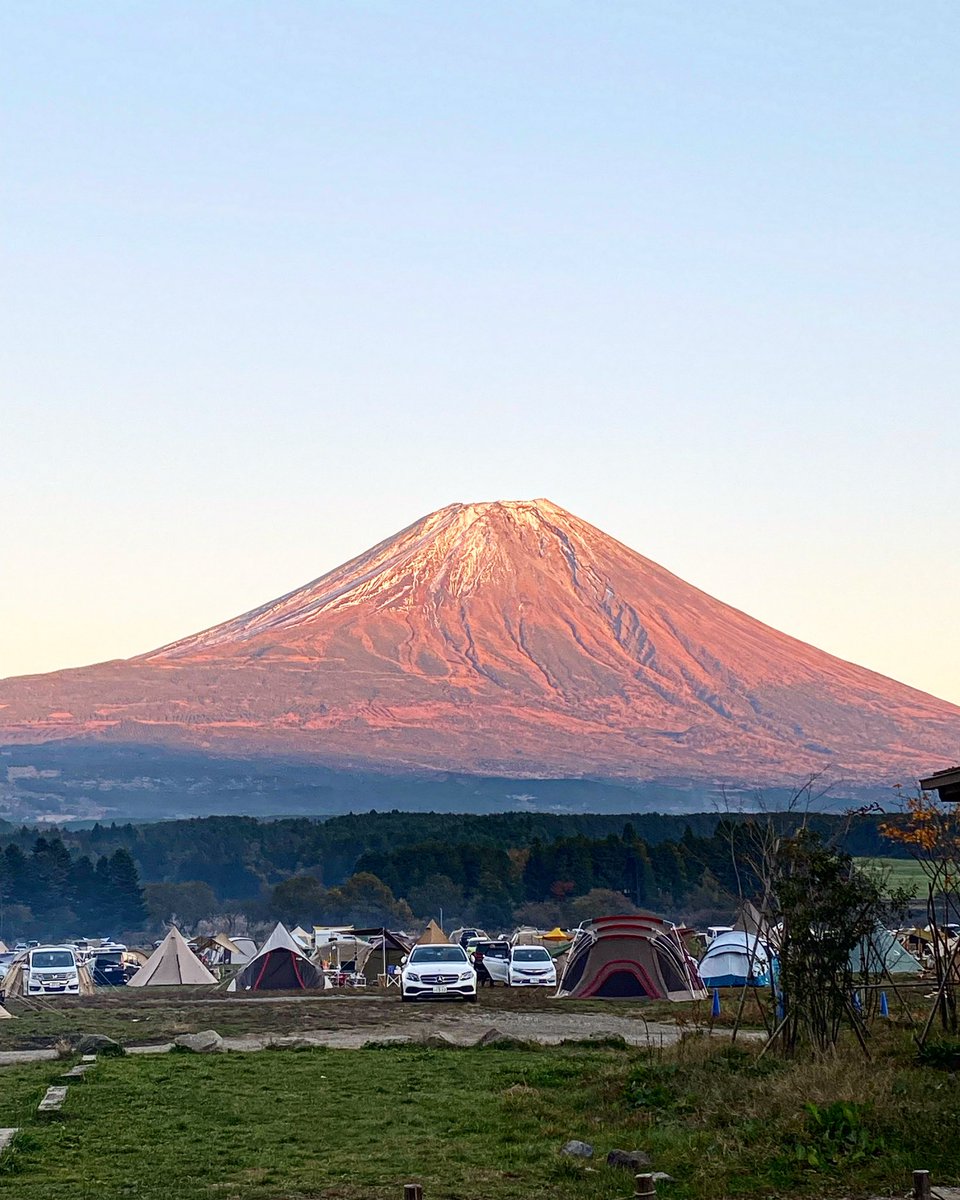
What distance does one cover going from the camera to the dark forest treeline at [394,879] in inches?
3844

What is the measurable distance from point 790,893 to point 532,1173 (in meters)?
4.79

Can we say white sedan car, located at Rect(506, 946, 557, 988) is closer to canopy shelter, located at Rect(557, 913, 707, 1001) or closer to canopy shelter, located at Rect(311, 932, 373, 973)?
canopy shelter, located at Rect(557, 913, 707, 1001)

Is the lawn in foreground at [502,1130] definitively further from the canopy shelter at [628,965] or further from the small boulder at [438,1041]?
the canopy shelter at [628,965]

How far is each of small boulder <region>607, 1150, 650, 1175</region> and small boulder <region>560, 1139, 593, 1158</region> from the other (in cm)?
27

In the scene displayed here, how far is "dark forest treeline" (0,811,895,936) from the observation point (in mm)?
97625

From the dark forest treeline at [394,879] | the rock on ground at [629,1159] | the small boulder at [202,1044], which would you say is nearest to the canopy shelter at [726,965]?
the small boulder at [202,1044]

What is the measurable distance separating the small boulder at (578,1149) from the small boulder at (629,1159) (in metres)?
0.27

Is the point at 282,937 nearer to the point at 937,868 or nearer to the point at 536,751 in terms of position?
the point at 937,868

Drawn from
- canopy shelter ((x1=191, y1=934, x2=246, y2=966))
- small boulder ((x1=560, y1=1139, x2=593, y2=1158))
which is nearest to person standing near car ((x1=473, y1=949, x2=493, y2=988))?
small boulder ((x1=560, y1=1139, x2=593, y2=1158))

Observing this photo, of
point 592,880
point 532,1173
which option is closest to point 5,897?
point 592,880

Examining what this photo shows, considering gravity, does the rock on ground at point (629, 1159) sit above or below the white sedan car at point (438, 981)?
above

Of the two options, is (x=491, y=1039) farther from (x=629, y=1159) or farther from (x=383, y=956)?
(x=383, y=956)

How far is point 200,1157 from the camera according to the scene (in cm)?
1233

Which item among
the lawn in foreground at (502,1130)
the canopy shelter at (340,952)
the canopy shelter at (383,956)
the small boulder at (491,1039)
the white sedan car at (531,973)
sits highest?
the lawn in foreground at (502,1130)
